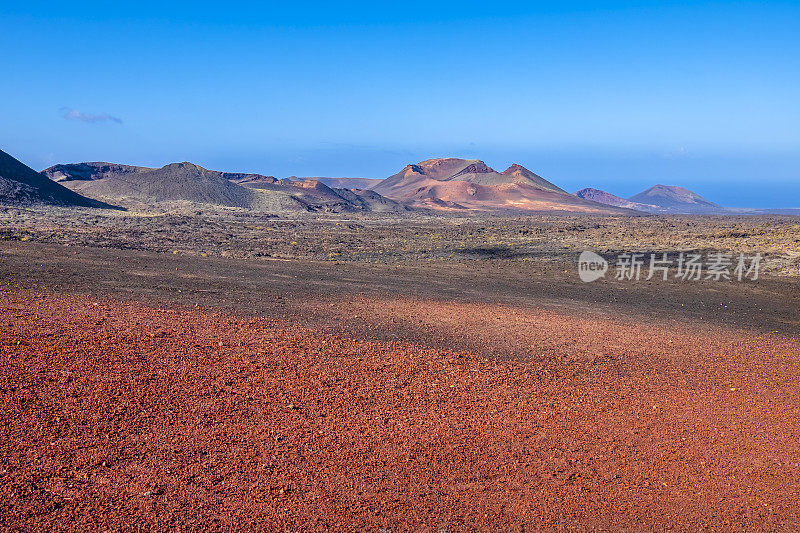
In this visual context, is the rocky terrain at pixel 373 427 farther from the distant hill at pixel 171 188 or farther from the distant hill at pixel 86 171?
the distant hill at pixel 86 171

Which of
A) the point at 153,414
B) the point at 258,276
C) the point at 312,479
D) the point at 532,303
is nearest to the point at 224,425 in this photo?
the point at 153,414

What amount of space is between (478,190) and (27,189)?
95.0m

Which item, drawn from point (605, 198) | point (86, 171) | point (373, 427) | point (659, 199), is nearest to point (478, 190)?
point (605, 198)

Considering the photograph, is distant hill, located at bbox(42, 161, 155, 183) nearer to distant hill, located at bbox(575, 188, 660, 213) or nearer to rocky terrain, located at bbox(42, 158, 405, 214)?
rocky terrain, located at bbox(42, 158, 405, 214)

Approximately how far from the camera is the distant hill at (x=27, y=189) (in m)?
57.6

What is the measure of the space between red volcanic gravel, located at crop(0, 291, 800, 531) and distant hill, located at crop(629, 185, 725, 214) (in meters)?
159

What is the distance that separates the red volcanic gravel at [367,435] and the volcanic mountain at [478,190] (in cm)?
10289

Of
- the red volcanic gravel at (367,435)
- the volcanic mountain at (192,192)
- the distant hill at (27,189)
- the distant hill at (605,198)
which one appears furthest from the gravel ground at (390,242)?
the distant hill at (605,198)

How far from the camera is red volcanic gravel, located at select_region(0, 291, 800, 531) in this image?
16.6 feet

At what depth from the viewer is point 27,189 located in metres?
60.2

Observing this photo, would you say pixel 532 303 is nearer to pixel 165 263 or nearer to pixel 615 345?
pixel 615 345

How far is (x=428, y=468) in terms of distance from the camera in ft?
19.2

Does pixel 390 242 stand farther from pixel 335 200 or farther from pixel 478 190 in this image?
pixel 478 190

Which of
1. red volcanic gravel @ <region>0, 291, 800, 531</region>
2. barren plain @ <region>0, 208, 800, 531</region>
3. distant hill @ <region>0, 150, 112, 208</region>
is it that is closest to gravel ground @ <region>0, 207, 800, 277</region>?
distant hill @ <region>0, 150, 112, 208</region>
